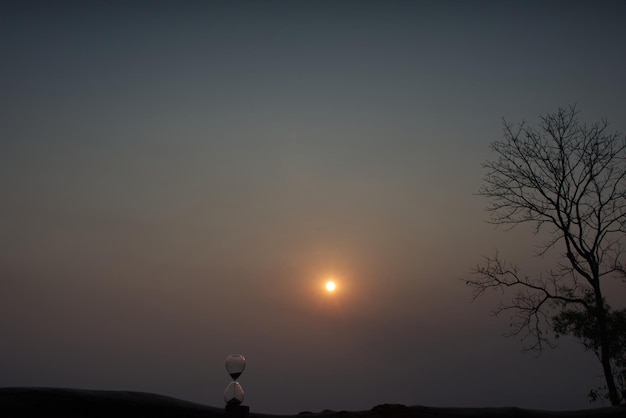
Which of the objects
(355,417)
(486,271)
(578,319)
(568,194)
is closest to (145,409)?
(355,417)

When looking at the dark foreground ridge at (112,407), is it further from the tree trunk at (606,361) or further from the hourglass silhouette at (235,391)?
the tree trunk at (606,361)

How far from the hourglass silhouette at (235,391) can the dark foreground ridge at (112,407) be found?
15cm

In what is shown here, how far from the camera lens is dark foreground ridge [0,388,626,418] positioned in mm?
4604

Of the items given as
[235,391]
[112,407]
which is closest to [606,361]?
[235,391]

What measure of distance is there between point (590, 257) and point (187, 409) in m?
12.0

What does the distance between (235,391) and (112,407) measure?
1.26 metres

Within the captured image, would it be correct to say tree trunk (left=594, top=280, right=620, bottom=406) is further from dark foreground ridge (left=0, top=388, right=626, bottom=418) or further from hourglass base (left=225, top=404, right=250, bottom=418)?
hourglass base (left=225, top=404, right=250, bottom=418)

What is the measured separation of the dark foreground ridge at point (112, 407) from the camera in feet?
15.1

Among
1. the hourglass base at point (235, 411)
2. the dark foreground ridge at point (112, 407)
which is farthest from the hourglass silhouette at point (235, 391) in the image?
the dark foreground ridge at point (112, 407)

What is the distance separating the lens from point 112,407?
4902mm

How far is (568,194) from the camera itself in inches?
566

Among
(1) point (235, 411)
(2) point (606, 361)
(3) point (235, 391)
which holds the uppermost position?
(2) point (606, 361)

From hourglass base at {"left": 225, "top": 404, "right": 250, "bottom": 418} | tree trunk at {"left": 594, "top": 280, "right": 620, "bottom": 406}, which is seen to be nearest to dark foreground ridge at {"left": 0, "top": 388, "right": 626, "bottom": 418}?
hourglass base at {"left": 225, "top": 404, "right": 250, "bottom": 418}

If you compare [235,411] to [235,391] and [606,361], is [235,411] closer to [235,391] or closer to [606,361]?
[235,391]
